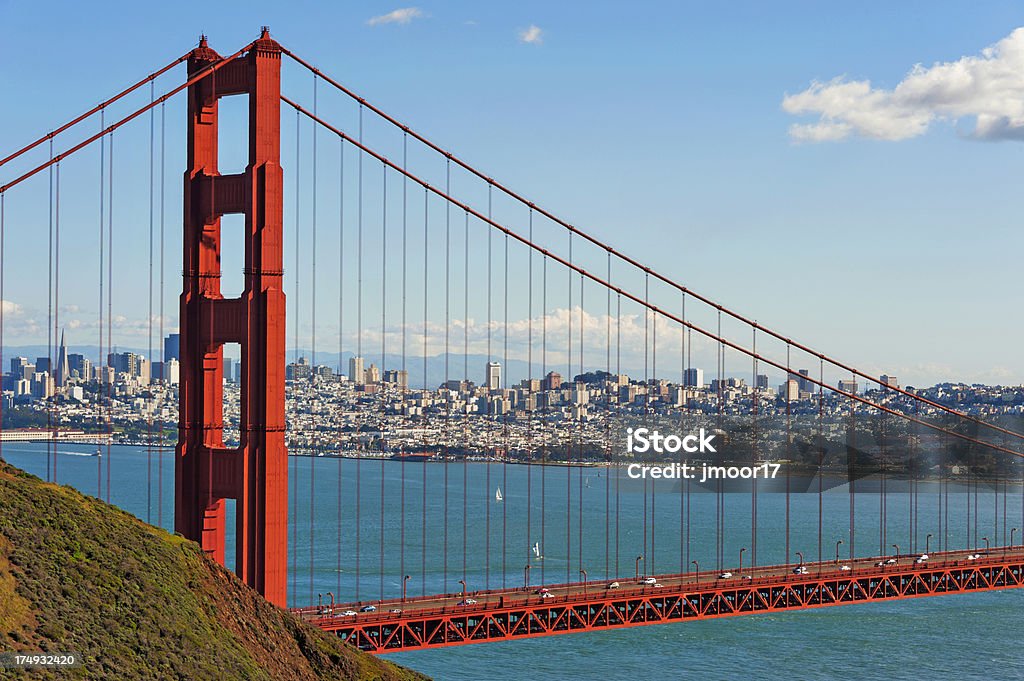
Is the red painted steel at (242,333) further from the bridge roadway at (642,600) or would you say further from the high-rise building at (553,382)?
the high-rise building at (553,382)

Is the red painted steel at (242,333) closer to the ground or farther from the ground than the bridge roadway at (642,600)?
farther from the ground

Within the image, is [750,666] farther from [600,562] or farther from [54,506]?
[54,506]

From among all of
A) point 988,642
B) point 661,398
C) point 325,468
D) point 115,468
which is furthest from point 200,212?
point 661,398

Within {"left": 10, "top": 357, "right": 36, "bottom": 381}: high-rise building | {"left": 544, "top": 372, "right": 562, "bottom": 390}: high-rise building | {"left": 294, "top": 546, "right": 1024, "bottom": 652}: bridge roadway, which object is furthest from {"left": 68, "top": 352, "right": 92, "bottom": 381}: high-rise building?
{"left": 294, "top": 546, "right": 1024, "bottom": 652}: bridge roadway

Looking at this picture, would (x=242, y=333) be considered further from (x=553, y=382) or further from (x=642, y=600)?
(x=553, y=382)

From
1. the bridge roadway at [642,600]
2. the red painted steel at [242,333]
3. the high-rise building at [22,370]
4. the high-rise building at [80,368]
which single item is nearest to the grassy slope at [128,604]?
the red painted steel at [242,333]

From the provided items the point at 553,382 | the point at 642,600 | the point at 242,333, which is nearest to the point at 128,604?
the point at 242,333
